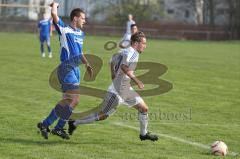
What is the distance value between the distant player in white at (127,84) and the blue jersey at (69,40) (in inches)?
32.4

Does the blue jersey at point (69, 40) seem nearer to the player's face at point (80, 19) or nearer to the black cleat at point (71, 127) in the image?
the player's face at point (80, 19)

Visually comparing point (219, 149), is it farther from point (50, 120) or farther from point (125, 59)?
point (50, 120)

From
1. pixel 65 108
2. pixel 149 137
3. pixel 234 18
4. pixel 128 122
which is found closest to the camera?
pixel 149 137

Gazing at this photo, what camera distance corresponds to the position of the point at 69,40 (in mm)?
10297

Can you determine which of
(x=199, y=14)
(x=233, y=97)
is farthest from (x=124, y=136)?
(x=199, y=14)

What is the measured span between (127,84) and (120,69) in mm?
319

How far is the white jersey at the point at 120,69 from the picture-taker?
967 centimetres

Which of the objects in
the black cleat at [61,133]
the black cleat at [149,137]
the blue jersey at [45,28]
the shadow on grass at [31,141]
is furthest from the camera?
the blue jersey at [45,28]

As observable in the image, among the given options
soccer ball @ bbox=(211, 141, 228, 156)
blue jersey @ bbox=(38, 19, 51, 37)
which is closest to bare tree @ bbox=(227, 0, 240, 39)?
blue jersey @ bbox=(38, 19, 51, 37)

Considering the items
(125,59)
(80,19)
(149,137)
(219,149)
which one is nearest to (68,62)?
(80,19)

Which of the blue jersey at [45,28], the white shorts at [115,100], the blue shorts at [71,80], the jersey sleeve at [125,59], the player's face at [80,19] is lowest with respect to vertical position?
the blue jersey at [45,28]

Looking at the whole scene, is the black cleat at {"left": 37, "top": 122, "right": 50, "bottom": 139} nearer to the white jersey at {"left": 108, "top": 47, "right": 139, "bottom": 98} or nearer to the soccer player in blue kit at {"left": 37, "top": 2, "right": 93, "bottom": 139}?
the soccer player in blue kit at {"left": 37, "top": 2, "right": 93, "bottom": 139}

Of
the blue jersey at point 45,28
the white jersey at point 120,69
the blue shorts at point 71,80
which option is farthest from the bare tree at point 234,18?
the white jersey at point 120,69

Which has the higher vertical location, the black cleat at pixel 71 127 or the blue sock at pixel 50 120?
the blue sock at pixel 50 120
